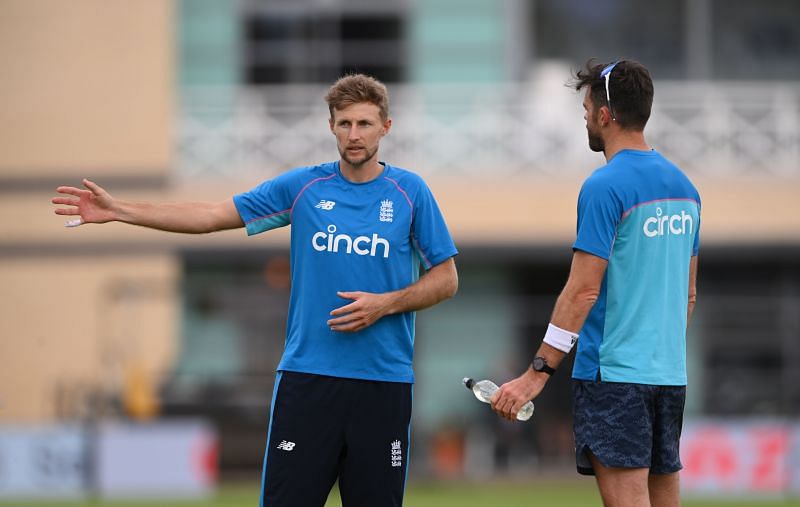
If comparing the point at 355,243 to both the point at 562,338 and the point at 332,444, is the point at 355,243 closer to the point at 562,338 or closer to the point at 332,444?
the point at 332,444

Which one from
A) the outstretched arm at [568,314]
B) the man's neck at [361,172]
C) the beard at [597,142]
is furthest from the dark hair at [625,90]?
the man's neck at [361,172]

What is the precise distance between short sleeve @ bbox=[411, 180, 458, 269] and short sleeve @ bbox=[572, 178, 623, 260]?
2.44 ft

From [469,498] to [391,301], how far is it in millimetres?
11790

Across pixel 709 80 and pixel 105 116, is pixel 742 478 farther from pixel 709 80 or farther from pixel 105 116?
pixel 105 116

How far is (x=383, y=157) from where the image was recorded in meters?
24.5

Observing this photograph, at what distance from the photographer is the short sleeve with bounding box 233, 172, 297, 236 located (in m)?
7.01

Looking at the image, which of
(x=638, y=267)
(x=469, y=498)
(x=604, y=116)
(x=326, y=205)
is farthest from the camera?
(x=469, y=498)

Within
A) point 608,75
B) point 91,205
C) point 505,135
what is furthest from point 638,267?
point 505,135

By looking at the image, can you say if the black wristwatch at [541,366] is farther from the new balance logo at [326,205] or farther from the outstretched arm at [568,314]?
the new balance logo at [326,205]

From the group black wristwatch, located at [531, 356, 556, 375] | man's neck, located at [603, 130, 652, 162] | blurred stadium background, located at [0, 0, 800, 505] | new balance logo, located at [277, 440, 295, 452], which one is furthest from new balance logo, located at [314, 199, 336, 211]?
blurred stadium background, located at [0, 0, 800, 505]

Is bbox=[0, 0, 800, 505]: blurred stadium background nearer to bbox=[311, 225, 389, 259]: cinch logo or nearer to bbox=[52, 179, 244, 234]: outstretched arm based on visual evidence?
bbox=[52, 179, 244, 234]: outstretched arm

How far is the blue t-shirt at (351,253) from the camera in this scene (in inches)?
269

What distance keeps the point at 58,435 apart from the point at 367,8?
35.0ft

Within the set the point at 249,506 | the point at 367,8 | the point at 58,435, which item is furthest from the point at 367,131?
the point at 367,8
